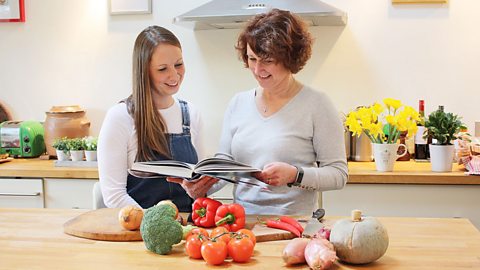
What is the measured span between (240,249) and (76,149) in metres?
1.87

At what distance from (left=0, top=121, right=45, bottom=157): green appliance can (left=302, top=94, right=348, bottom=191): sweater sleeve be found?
2.06 metres

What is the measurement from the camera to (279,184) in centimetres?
170

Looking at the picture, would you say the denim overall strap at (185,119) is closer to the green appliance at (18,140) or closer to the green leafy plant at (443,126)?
the green leafy plant at (443,126)

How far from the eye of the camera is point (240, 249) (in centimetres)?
136

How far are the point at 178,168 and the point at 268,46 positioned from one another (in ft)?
1.61

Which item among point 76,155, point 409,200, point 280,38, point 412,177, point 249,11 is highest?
point 249,11

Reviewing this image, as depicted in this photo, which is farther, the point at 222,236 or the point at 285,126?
the point at 285,126

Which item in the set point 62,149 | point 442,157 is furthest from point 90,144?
point 442,157

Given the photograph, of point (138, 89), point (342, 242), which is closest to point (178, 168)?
point (138, 89)

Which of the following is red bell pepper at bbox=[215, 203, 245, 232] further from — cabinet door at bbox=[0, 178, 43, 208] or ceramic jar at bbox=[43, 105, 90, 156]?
ceramic jar at bbox=[43, 105, 90, 156]

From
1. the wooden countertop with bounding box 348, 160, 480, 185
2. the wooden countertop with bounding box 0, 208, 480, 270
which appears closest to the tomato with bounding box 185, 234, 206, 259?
the wooden countertop with bounding box 0, 208, 480, 270

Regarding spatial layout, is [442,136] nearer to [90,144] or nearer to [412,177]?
[412,177]

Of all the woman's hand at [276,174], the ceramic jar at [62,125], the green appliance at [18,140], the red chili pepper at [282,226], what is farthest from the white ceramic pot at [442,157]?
the green appliance at [18,140]

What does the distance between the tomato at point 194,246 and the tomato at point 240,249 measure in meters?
0.08
